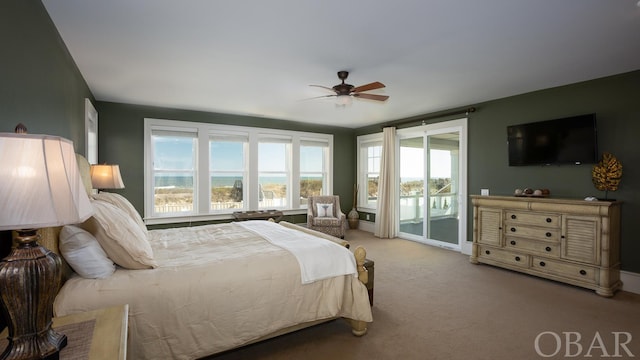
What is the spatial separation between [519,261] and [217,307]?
13.1 feet

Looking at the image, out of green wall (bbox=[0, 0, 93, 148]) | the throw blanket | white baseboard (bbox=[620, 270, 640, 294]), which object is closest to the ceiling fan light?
the throw blanket

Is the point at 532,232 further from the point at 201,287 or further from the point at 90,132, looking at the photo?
the point at 90,132

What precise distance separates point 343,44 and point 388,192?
4228 millimetres

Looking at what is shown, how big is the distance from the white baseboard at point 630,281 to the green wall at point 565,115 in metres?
0.07

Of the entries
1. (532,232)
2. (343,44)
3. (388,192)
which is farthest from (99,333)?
(388,192)

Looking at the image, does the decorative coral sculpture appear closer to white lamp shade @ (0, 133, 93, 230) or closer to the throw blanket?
the throw blanket

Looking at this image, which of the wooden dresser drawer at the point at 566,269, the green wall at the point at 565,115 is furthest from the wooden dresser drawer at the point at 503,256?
the green wall at the point at 565,115

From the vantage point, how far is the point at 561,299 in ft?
10.9

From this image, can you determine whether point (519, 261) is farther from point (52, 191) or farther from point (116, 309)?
point (52, 191)

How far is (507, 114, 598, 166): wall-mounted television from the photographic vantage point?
12.2 feet

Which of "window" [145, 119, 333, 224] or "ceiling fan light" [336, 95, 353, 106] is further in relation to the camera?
"window" [145, 119, 333, 224]

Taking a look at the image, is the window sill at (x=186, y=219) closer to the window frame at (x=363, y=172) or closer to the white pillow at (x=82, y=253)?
the window frame at (x=363, y=172)

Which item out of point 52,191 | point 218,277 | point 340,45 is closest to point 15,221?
point 52,191

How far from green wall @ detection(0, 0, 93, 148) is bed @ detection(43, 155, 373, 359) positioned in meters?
0.68
